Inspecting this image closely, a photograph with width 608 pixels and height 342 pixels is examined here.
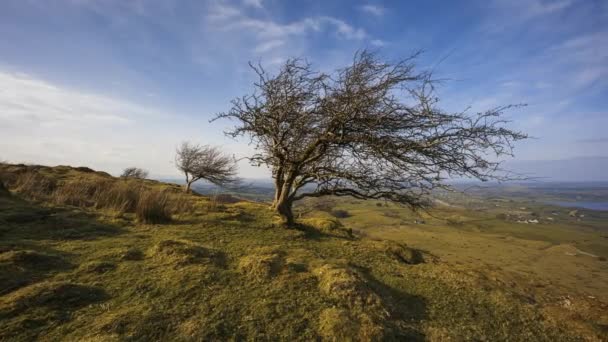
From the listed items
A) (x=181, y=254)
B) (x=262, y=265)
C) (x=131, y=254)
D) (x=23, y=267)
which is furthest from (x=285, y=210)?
(x=23, y=267)

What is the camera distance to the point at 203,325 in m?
2.79

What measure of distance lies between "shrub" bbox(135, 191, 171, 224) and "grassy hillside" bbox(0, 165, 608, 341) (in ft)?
1.63

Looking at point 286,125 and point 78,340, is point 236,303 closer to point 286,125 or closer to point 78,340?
point 78,340

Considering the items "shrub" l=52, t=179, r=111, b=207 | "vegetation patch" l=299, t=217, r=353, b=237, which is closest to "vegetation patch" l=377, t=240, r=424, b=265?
"vegetation patch" l=299, t=217, r=353, b=237

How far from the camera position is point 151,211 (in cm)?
714

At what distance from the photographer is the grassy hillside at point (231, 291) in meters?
2.79

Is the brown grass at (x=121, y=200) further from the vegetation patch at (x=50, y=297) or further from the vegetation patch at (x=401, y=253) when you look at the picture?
the vegetation patch at (x=401, y=253)

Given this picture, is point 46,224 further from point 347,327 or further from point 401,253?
point 401,253

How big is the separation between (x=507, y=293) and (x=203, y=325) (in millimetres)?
5044

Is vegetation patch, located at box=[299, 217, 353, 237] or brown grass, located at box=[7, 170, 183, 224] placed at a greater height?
brown grass, located at box=[7, 170, 183, 224]

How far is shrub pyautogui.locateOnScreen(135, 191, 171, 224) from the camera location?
701 centimetres

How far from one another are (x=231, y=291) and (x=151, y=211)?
4.73 m

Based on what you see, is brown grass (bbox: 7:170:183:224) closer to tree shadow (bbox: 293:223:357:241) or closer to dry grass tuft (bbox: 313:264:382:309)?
tree shadow (bbox: 293:223:357:241)

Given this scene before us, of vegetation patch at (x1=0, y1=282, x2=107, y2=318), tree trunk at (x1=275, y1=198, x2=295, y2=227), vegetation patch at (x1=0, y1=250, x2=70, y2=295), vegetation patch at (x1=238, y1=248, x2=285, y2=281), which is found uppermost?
tree trunk at (x1=275, y1=198, x2=295, y2=227)
